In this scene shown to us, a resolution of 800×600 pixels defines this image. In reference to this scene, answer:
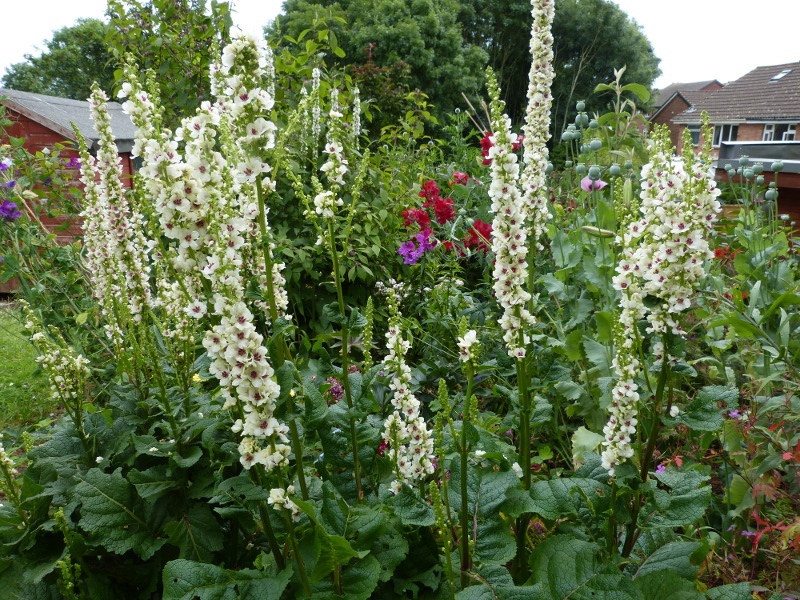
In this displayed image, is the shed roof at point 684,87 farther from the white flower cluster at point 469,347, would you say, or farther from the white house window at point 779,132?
the white flower cluster at point 469,347

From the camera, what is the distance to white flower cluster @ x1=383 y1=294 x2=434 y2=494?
5.38 ft

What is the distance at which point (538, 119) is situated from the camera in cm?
215

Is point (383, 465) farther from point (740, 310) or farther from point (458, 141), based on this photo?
point (458, 141)

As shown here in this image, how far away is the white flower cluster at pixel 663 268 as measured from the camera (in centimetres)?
146

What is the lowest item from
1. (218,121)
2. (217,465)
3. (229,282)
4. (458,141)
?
(217,465)

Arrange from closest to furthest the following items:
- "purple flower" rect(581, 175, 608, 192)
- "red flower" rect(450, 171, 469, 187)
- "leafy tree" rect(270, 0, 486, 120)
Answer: "purple flower" rect(581, 175, 608, 192)
"red flower" rect(450, 171, 469, 187)
"leafy tree" rect(270, 0, 486, 120)

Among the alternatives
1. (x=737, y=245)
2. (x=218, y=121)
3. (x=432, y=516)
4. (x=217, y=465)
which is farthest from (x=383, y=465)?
(x=737, y=245)

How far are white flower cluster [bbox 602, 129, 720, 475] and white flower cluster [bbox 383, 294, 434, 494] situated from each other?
0.52 meters

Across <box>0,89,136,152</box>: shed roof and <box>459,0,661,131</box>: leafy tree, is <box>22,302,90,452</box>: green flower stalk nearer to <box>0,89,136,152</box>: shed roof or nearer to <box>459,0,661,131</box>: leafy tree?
<box>0,89,136,152</box>: shed roof

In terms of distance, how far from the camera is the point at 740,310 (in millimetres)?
2295

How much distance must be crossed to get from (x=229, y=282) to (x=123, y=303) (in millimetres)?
938

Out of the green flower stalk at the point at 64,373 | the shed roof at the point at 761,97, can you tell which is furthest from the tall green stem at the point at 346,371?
the shed roof at the point at 761,97

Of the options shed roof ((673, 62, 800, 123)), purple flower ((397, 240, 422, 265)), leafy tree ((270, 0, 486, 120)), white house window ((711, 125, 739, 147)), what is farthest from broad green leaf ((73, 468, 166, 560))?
white house window ((711, 125, 739, 147))

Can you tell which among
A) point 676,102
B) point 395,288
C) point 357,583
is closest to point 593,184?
point 395,288
